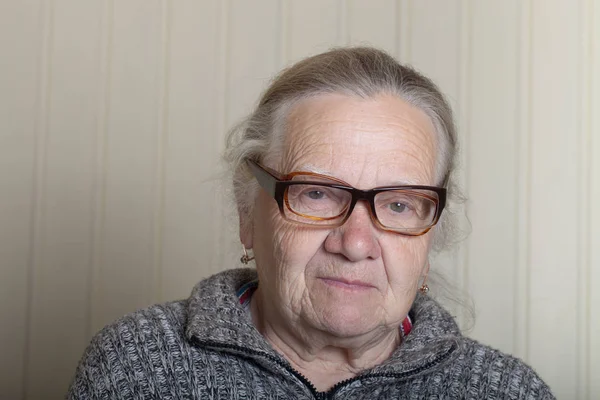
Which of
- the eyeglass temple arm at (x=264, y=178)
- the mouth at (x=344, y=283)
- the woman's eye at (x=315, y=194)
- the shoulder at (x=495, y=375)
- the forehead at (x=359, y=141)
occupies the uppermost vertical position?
the forehead at (x=359, y=141)

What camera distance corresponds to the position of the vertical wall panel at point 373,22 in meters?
2.20

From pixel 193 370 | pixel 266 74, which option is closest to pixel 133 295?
pixel 266 74

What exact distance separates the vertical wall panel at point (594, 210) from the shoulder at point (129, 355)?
4.60 feet

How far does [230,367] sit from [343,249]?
0.98 feet

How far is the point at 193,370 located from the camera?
4.09ft

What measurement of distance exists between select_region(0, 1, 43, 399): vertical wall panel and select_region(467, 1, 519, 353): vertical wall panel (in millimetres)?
1372

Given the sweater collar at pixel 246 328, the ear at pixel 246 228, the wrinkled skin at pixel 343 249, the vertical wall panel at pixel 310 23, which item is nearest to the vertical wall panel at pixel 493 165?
the vertical wall panel at pixel 310 23

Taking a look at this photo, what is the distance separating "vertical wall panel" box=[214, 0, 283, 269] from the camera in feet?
7.18

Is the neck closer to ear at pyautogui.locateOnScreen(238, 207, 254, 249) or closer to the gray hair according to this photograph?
ear at pyautogui.locateOnScreen(238, 207, 254, 249)

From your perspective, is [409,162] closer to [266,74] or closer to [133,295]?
[266,74]

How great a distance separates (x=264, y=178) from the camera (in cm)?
133

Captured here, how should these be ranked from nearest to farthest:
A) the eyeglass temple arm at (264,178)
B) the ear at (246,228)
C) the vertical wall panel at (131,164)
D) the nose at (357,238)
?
the nose at (357,238) → the eyeglass temple arm at (264,178) → the ear at (246,228) → the vertical wall panel at (131,164)

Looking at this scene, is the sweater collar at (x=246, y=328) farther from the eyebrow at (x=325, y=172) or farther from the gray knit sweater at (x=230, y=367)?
the eyebrow at (x=325, y=172)

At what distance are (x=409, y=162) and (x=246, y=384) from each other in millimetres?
496
